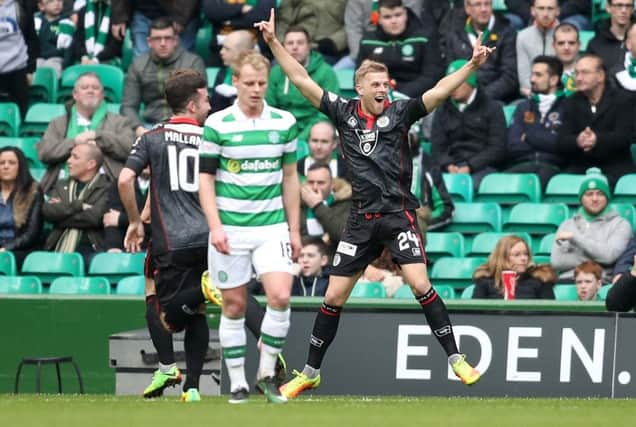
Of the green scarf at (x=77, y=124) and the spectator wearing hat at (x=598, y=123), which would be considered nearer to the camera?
the spectator wearing hat at (x=598, y=123)

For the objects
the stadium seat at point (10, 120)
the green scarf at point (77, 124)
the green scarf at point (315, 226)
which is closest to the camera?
the green scarf at point (315, 226)

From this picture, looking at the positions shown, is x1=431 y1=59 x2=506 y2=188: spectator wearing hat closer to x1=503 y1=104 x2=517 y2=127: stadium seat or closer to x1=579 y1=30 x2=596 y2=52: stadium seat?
x1=503 y1=104 x2=517 y2=127: stadium seat

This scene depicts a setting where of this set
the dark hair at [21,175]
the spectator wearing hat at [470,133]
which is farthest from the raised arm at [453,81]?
the dark hair at [21,175]

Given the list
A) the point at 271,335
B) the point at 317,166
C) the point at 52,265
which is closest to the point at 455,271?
the point at 317,166

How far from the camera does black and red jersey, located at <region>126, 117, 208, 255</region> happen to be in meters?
10.5

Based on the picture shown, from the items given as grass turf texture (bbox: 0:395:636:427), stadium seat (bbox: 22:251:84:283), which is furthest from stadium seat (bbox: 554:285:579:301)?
stadium seat (bbox: 22:251:84:283)

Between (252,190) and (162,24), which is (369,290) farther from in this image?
(252,190)

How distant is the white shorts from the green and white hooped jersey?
0.18 ft

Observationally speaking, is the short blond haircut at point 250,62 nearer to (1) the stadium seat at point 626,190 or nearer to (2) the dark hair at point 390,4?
(1) the stadium seat at point 626,190

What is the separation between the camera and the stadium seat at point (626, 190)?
49.8ft

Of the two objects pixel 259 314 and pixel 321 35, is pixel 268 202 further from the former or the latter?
pixel 321 35

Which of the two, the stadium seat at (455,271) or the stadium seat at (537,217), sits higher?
the stadium seat at (537,217)

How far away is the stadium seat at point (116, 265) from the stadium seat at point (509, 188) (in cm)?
333

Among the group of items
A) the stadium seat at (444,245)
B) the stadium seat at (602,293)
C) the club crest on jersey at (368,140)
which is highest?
the club crest on jersey at (368,140)
